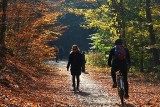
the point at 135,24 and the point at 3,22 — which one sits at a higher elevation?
the point at 135,24

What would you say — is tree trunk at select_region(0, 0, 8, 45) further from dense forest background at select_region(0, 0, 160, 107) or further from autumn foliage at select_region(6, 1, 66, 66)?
autumn foliage at select_region(6, 1, 66, 66)

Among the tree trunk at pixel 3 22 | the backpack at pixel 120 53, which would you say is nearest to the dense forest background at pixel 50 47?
the tree trunk at pixel 3 22

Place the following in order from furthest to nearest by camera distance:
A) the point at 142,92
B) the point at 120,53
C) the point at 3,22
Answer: the point at 3,22 → the point at 142,92 → the point at 120,53

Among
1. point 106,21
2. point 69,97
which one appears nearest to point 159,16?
point 106,21

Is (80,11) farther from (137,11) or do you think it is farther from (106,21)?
(137,11)

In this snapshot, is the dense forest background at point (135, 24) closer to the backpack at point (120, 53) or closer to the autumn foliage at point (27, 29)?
the autumn foliage at point (27, 29)

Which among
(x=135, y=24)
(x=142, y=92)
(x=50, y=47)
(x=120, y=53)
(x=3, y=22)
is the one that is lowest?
(x=142, y=92)

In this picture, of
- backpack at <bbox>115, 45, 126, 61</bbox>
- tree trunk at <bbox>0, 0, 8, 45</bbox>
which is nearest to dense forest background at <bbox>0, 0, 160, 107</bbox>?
tree trunk at <bbox>0, 0, 8, 45</bbox>

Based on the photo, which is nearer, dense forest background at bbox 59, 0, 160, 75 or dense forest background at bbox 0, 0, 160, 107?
dense forest background at bbox 0, 0, 160, 107

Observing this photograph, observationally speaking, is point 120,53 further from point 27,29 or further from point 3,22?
point 27,29

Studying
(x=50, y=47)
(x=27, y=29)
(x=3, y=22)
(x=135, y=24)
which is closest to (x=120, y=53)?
(x=3, y=22)

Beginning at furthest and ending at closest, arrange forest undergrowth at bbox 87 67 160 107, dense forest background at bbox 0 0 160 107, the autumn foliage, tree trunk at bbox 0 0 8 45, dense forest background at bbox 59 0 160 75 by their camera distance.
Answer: dense forest background at bbox 59 0 160 75, the autumn foliage, tree trunk at bbox 0 0 8 45, dense forest background at bbox 0 0 160 107, forest undergrowth at bbox 87 67 160 107

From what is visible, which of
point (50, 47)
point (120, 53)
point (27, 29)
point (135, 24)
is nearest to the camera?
point (120, 53)

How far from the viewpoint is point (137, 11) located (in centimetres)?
2989
